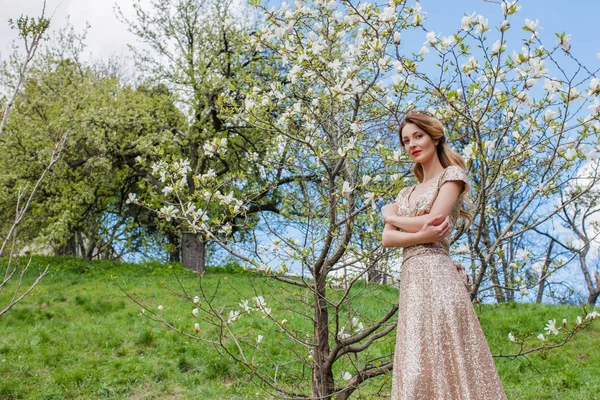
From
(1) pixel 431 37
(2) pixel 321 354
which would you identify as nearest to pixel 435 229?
(1) pixel 431 37

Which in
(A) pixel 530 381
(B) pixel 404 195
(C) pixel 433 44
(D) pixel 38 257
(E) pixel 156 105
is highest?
(E) pixel 156 105

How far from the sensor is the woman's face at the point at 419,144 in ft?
10.4

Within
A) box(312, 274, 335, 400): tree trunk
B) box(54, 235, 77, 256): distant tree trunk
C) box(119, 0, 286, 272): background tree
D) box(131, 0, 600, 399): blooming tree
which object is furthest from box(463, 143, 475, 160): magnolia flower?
box(54, 235, 77, 256): distant tree trunk

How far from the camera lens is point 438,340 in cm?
279

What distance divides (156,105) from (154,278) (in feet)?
19.9

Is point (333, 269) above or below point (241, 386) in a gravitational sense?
above

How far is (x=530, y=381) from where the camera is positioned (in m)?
6.86

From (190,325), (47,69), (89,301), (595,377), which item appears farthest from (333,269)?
(47,69)

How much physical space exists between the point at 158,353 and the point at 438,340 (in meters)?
5.78

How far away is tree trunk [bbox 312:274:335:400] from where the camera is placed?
4297 mm

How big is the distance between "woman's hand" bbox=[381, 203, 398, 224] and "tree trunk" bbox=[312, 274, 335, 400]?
1203mm

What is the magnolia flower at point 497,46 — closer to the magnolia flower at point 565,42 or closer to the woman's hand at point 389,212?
the magnolia flower at point 565,42

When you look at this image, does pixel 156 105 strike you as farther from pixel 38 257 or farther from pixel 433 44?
pixel 433 44

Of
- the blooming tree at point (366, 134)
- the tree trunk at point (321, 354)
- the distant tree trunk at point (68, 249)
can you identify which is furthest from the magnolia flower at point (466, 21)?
the distant tree trunk at point (68, 249)
